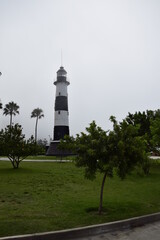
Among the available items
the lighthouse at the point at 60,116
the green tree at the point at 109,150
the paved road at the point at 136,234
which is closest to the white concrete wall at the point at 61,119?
the lighthouse at the point at 60,116

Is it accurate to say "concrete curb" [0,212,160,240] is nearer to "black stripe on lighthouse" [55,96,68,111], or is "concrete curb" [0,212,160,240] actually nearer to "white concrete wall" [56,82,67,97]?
"black stripe on lighthouse" [55,96,68,111]

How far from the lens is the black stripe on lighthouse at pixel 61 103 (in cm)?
4334

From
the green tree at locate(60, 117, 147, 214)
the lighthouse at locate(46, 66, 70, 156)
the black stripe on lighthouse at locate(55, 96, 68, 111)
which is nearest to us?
the green tree at locate(60, 117, 147, 214)

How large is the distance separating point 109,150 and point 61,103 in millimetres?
35812

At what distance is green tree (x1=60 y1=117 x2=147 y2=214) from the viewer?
27.4ft

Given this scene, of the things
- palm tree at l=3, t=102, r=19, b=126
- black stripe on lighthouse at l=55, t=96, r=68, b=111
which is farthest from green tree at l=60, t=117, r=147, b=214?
palm tree at l=3, t=102, r=19, b=126

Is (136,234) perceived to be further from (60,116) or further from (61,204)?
(60,116)

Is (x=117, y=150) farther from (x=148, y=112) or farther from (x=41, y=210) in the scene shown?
(x=148, y=112)

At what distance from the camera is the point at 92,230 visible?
21.7 feet

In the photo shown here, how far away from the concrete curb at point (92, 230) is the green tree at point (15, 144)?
17.4 meters

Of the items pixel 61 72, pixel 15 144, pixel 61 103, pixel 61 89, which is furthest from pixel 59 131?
pixel 15 144

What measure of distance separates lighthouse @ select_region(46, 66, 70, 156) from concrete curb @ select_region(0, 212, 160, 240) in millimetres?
34356

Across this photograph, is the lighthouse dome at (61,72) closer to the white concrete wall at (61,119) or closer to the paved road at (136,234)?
the white concrete wall at (61,119)

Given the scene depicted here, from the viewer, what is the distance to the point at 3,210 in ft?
27.5
